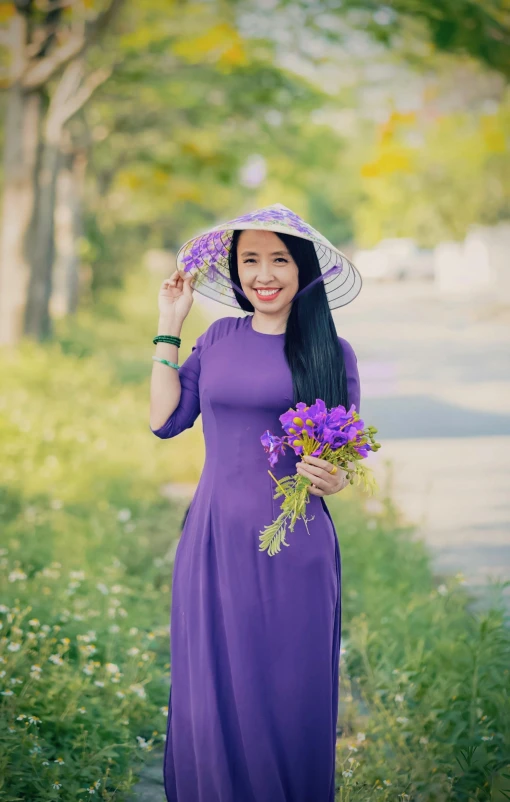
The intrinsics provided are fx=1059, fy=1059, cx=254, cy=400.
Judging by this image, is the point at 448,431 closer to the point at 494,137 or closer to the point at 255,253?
the point at 255,253

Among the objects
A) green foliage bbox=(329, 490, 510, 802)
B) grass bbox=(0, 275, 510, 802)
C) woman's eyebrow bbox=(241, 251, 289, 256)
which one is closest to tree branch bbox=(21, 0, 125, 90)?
grass bbox=(0, 275, 510, 802)

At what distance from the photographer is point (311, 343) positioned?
10.5 ft

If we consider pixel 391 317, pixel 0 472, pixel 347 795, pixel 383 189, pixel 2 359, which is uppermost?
pixel 383 189

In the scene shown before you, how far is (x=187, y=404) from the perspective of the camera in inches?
134

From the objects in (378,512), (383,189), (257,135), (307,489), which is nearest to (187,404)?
(307,489)

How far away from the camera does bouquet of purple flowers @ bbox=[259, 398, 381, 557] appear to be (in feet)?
9.55

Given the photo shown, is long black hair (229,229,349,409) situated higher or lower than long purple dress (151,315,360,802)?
higher

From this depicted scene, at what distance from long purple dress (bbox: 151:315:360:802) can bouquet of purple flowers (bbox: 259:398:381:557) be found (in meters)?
0.15

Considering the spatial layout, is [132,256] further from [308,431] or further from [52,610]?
[308,431]

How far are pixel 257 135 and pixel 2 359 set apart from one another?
1100 centimetres

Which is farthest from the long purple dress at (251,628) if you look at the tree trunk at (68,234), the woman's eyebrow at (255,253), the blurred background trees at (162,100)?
the tree trunk at (68,234)

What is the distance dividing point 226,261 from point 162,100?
15.2m

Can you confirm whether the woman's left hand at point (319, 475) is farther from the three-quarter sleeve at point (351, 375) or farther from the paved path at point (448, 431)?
the paved path at point (448, 431)

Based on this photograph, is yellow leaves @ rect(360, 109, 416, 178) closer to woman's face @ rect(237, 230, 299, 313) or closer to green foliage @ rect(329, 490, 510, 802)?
green foliage @ rect(329, 490, 510, 802)
